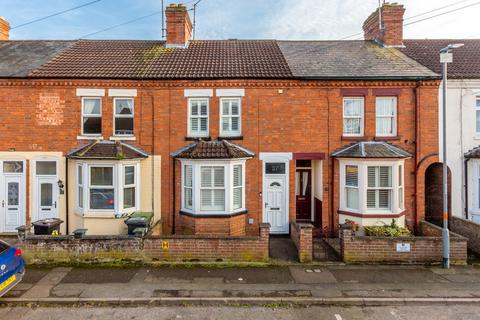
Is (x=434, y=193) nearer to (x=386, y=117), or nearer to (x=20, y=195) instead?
(x=386, y=117)

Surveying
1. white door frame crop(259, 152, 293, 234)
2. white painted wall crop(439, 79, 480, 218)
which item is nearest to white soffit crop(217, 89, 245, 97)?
white door frame crop(259, 152, 293, 234)

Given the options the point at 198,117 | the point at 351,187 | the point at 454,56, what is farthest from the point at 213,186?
the point at 454,56

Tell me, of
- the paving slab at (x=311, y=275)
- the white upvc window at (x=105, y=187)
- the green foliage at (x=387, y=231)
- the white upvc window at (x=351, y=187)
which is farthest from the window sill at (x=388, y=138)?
the white upvc window at (x=105, y=187)

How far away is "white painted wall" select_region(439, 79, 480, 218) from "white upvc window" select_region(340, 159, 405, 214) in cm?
245

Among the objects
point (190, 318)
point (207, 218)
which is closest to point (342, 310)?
point (190, 318)

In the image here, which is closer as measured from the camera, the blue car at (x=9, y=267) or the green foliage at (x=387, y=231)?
the blue car at (x=9, y=267)

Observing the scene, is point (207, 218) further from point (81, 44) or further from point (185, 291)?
point (81, 44)

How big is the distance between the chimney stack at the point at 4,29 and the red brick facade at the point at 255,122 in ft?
22.6

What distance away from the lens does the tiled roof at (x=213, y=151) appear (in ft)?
34.1

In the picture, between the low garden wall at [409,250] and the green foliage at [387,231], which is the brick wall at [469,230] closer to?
the low garden wall at [409,250]

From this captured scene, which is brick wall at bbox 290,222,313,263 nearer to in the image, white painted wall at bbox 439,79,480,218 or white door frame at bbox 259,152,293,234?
white door frame at bbox 259,152,293,234

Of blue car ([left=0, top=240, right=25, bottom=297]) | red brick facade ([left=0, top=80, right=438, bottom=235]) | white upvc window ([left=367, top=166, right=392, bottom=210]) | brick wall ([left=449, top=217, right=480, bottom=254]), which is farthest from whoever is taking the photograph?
red brick facade ([left=0, top=80, right=438, bottom=235])

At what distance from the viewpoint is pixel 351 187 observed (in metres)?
11.1

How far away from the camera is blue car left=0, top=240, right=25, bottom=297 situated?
249 inches
